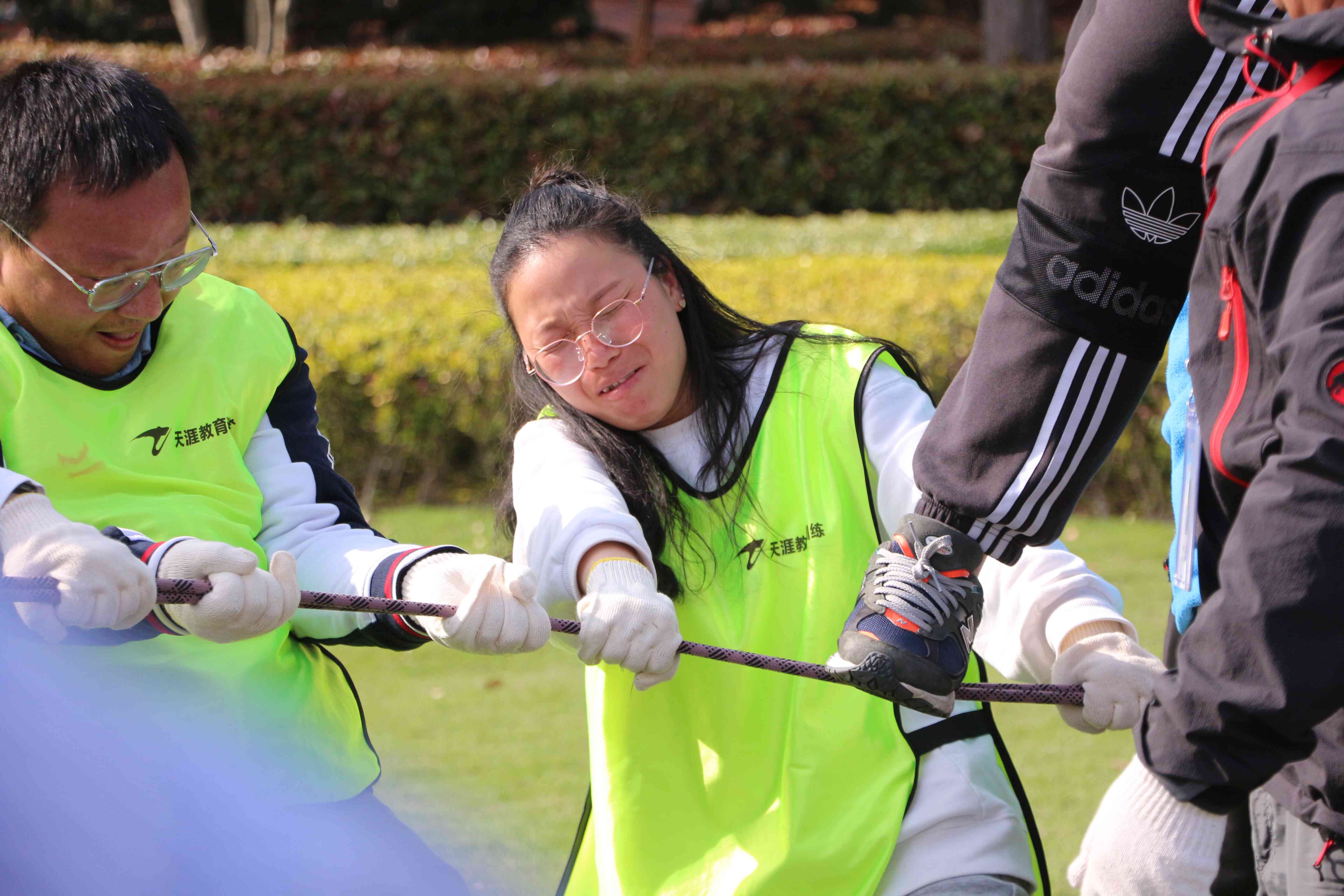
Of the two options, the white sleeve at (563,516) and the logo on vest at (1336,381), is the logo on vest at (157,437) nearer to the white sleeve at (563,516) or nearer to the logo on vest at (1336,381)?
the white sleeve at (563,516)

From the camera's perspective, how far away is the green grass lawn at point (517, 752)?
346 centimetres

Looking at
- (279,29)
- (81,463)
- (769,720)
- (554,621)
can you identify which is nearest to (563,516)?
(554,621)

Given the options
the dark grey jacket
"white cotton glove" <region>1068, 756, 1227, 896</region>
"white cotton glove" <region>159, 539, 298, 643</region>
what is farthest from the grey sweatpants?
"white cotton glove" <region>159, 539, 298, 643</region>

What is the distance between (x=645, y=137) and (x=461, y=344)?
19.8ft

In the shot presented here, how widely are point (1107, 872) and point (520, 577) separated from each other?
2.83 feet

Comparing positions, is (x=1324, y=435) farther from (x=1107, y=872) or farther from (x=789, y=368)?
(x=789, y=368)

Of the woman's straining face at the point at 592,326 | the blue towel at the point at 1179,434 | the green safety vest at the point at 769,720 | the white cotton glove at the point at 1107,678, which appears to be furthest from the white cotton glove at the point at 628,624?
the blue towel at the point at 1179,434

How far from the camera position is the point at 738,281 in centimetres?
707

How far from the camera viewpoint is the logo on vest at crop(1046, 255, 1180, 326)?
5.75 feet

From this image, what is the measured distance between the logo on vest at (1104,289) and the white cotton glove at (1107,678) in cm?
45

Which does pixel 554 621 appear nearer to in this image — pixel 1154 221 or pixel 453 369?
pixel 1154 221

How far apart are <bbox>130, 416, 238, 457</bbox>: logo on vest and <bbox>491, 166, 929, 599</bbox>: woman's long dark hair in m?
0.49

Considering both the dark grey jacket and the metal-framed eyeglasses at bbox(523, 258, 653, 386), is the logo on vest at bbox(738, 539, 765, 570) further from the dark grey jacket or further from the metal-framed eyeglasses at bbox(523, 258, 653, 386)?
the dark grey jacket

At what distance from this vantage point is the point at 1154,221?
68.2 inches
